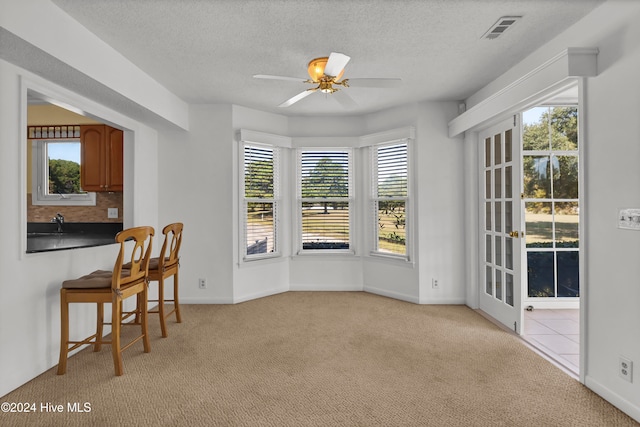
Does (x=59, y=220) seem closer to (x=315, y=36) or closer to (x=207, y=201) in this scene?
(x=207, y=201)

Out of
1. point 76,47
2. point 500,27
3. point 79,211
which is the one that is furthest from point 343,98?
point 79,211

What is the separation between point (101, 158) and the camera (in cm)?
430

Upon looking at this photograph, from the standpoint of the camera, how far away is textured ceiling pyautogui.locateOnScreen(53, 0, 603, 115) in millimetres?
2289

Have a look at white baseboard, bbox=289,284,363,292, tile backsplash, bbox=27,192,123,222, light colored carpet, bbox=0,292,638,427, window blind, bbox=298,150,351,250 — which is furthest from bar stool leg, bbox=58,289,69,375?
window blind, bbox=298,150,351,250

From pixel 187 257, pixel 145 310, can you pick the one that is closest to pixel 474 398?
pixel 145 310

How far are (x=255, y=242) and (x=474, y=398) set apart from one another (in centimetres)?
330

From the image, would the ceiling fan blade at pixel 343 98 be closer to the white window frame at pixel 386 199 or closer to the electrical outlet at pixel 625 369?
the white window frame at pixel 386 199

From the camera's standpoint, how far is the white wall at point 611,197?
6.59 feet

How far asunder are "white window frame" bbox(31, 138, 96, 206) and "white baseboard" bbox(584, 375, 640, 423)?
5.58m

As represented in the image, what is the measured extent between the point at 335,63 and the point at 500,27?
1.28 metres

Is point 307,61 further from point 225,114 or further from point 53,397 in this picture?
point 53,397

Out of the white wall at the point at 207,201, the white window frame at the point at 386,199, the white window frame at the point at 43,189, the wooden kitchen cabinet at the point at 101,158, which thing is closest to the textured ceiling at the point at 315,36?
the white wall at the point at 207,201

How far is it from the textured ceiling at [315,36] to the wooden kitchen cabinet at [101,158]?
3.90ft

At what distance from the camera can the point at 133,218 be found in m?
3.94
